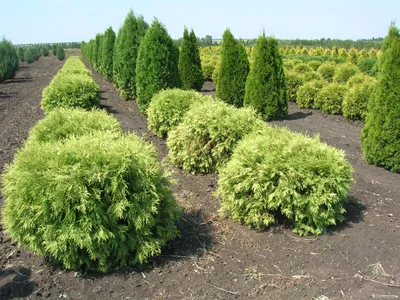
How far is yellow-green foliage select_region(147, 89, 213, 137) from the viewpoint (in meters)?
7.97

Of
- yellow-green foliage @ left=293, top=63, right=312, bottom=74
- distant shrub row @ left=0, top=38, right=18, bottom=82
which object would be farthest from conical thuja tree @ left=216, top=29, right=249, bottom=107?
distant shrub row @ left=0, top=38, right=18, bottom=82

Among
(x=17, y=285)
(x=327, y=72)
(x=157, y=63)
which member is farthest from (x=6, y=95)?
(x=17, y=285)

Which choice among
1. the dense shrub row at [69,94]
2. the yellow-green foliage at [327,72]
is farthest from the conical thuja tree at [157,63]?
the yellow-green foliage at [327,72]

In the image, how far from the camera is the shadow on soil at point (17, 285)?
327 cm

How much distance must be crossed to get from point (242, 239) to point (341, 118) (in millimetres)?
7945

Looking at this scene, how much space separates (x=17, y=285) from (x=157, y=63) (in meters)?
8.08

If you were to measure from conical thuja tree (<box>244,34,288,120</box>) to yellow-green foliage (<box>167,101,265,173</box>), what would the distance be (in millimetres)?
4186

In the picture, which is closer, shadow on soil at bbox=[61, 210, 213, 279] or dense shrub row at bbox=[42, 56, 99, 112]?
shadow on soil at bbox=[61, 210, 213, 279]

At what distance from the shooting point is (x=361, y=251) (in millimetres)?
3791

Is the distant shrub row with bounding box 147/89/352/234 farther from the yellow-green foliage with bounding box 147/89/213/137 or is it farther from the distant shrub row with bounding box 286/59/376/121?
the distant shrub row with bounding box 286/59/376/121

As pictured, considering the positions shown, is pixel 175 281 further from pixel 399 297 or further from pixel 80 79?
pixel 80 79

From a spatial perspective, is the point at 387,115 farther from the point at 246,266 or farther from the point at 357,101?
the point at 357,101

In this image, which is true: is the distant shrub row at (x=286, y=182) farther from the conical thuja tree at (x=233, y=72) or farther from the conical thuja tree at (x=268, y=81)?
the conical thuja tree at (x=233, y=72)

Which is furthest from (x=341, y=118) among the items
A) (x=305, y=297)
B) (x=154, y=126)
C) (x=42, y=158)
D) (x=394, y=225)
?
(x=42, y=158)
